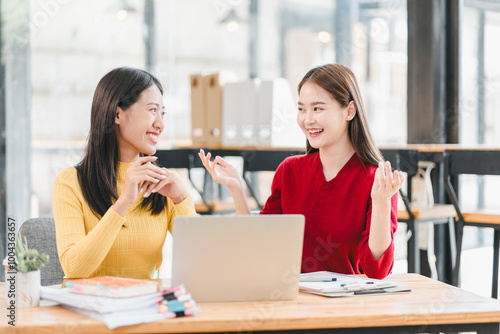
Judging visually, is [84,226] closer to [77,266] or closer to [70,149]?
[77,266]

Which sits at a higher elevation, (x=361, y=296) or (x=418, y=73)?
(x=418, y=73)

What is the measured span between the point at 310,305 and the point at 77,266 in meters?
0.61

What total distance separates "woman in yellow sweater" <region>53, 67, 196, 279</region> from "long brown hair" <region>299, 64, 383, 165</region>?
1.68 ft

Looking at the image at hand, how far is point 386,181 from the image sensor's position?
5.04ft

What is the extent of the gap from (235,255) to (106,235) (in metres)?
0.41

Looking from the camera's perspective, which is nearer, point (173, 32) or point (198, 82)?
point (198, 82)

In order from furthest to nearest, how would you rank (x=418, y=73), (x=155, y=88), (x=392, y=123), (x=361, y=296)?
(x=392, y=123) < (x=418, y=73) < (x=155, y=88) < (x=361, y=296)

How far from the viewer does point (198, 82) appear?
15.0 feet

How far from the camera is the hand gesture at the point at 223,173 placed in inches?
71.6

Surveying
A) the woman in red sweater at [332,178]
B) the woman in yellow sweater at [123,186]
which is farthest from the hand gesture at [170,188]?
the woman in red sweater at [332,178]

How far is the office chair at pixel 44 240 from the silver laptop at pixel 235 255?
2.17ft

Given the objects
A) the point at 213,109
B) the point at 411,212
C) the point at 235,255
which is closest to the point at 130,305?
the point at 235,255

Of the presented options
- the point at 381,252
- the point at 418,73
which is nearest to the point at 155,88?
the point at 381,252

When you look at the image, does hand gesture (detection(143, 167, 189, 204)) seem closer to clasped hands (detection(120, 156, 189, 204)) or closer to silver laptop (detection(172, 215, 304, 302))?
clasped hands (detection(120, 156, 189, 204))
